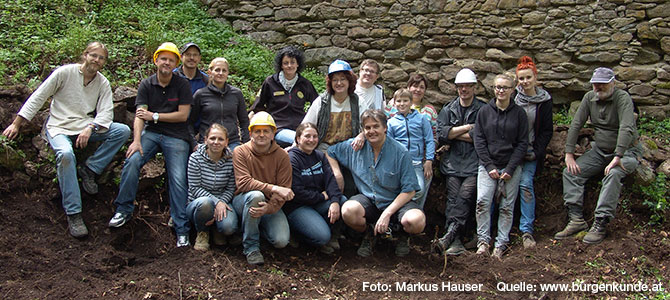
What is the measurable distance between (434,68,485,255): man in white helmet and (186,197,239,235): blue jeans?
2.00m

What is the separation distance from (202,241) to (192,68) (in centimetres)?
187

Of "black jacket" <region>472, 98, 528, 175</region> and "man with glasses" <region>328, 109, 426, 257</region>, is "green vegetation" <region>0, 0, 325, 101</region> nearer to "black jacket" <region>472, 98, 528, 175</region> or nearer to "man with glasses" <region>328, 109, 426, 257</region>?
"man with glasses" <region>328, 109, 426, 257</region>

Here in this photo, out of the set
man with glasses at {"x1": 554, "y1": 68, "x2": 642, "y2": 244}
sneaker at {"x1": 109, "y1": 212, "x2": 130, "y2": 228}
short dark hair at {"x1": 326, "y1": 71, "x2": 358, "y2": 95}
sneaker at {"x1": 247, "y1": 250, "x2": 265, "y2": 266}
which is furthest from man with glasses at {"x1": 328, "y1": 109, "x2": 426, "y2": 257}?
sneaker at {"x1": 109, "y1": 212, "x2": 130, "y2": 228}

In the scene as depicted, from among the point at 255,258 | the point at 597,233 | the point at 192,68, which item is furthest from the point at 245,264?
the point at 597,233

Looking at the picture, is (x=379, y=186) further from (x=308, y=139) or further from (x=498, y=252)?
(x=498, y=252)

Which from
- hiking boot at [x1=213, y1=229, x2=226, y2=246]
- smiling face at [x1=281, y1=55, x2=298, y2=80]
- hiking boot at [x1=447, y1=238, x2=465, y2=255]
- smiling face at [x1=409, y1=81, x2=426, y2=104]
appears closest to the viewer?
hiking boot at [x1=213, y1=229, x2=226, y2=246]

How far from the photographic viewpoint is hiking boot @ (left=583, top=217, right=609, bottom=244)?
4.86 m

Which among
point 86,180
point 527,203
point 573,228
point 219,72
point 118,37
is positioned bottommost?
point 573,228

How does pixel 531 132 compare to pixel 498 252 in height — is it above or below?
above

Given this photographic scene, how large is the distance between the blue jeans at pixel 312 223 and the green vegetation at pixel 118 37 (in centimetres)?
247

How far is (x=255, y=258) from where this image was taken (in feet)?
14.5

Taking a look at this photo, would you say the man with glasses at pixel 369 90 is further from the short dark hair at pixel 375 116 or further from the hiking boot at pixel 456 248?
the hiking boot at pixel 456 248

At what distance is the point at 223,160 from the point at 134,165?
806mm

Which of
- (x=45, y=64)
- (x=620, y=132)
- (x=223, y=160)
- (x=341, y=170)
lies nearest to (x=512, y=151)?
(x=620, y=132)
